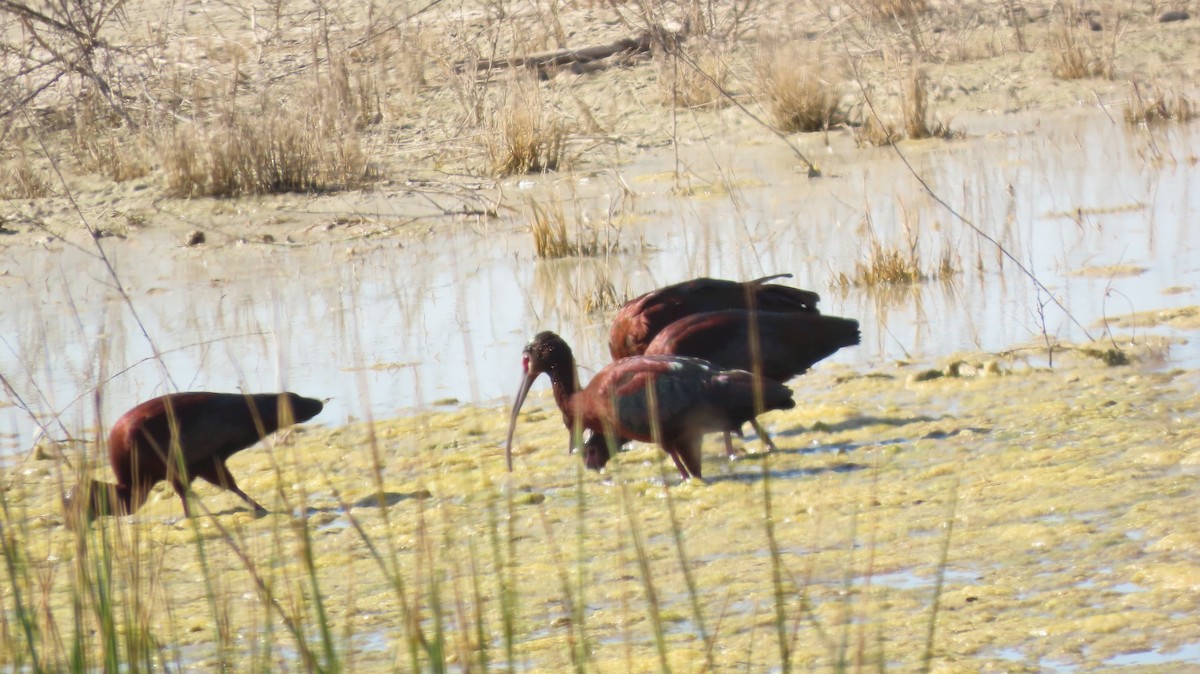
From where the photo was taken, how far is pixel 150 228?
1188cm

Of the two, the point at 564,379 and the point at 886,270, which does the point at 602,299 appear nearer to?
the point at 886,270

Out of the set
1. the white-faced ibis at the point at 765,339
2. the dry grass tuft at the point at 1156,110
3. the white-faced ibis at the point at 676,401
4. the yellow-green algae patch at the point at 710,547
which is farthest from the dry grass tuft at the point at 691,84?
the white-faced ibis at the point at 676,401

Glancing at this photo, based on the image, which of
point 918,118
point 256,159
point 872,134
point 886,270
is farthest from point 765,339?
point 918,118

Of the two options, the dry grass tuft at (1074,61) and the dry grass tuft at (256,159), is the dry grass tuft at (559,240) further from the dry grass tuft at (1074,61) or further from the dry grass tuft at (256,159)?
the dry grass tuft at (1074,61)

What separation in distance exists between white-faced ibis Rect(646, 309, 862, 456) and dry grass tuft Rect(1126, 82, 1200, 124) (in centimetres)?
720

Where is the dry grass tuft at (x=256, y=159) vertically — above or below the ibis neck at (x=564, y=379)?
above

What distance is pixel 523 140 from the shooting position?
1227 centimetres

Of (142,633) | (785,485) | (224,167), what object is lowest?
(785,485)

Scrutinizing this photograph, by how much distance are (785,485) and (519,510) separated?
2.76 ft

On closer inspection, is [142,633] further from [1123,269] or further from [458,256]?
[458,256]

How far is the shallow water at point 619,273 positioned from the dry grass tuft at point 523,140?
205mm

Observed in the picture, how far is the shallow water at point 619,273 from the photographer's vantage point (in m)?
7.54

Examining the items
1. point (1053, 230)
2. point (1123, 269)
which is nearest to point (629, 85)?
point (1053, 230)

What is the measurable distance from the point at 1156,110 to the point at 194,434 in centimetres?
897
